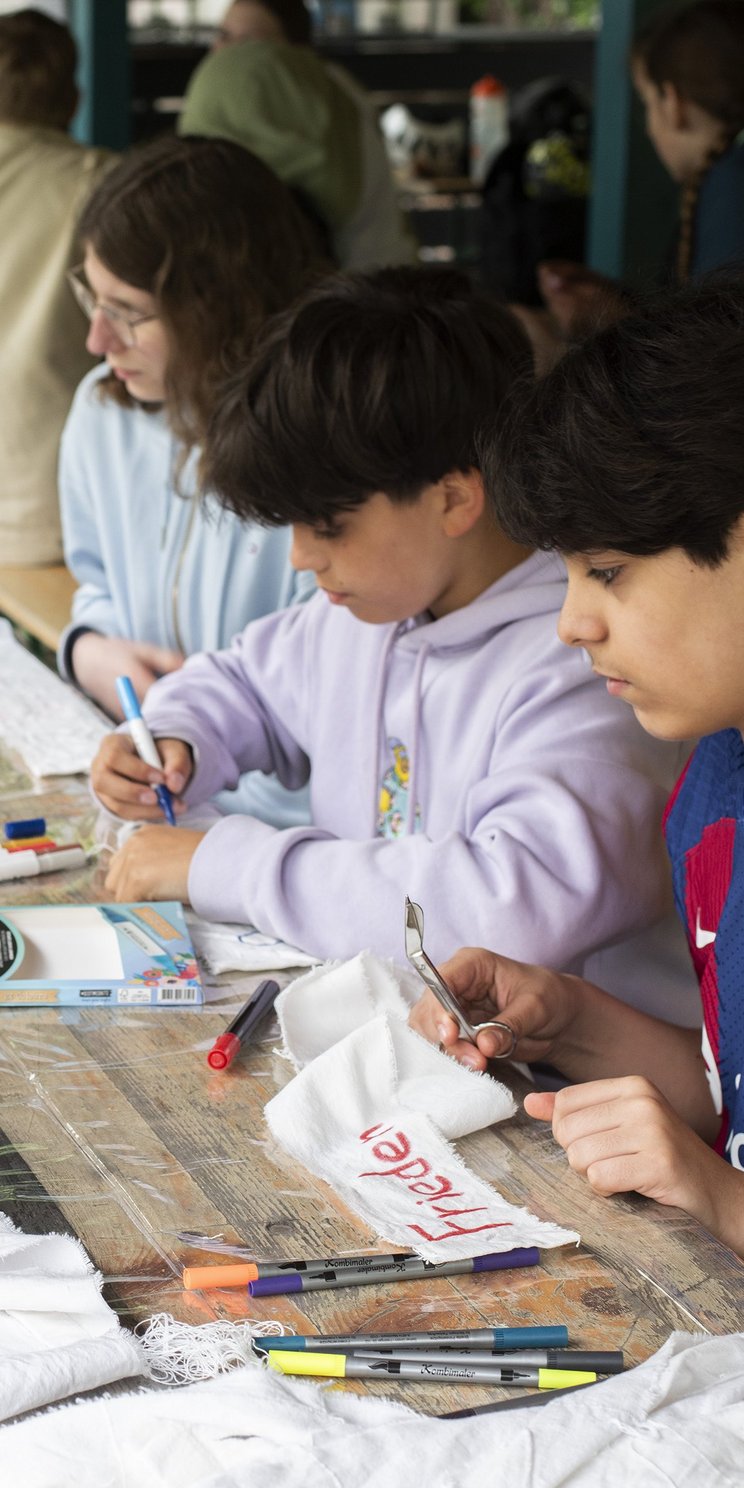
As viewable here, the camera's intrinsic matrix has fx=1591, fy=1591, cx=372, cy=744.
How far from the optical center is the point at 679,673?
3.53ft

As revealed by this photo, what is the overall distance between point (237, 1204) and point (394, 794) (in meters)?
0.72

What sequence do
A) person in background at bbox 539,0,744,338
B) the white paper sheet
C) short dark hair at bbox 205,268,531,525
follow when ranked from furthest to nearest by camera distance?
person in background at bbox 539,0,744,338 → the white paper sheet → short dark hair at bbox 205,268,531,525

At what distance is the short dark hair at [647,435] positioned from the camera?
1021 mm

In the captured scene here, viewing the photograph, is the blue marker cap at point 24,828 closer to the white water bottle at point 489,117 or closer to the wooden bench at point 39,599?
the wooden bench at point 39,599

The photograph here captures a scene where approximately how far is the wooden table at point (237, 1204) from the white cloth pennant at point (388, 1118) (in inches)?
0.6

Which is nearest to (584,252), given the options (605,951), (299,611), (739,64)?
(739,64)

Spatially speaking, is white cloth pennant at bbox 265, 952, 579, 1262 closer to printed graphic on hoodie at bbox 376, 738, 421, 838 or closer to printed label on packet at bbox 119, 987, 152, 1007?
printed label on packet at bbox 119, 987, 152, 1007

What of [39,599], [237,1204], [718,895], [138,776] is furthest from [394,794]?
[39,599]

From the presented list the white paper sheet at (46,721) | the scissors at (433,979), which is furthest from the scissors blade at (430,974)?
the white paper sheet at (46,721)

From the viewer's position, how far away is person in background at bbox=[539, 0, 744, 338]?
126 inches

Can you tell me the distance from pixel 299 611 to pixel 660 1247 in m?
1.03

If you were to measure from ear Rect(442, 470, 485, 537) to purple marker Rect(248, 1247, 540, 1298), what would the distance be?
0.79 m

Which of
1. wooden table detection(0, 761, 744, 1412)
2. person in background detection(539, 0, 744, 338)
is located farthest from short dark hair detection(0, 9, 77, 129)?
wooden table detection(0, 761, 744, 1412)

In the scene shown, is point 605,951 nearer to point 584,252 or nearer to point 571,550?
point 571,550
